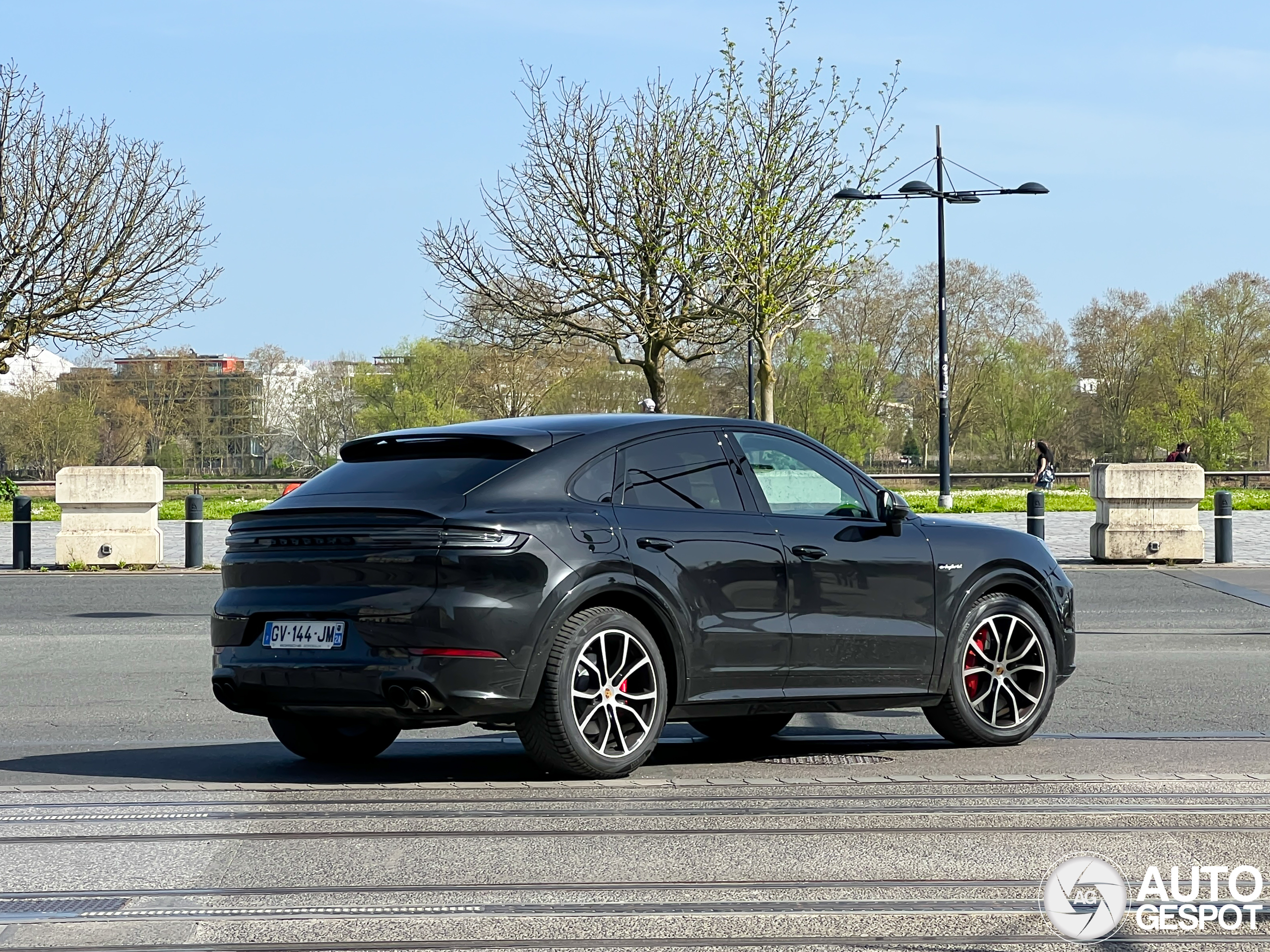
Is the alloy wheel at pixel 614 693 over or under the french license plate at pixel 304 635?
under

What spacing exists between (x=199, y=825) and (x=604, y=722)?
1751mm

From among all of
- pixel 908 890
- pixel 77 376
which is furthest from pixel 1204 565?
pixel 77 376

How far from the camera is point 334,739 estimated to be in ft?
25.0

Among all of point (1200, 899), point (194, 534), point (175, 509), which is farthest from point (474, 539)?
point (175, 509)

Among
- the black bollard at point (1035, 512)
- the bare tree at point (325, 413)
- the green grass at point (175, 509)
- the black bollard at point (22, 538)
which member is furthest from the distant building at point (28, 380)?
the black bollard at point (1035, 512)

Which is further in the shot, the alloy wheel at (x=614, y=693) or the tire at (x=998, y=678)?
the tire at (x=998, y=678)

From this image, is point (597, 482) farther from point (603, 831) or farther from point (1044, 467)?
point (1044, 467)

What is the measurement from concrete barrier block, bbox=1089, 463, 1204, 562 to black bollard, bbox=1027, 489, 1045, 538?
806mm

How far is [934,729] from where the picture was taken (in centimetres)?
859

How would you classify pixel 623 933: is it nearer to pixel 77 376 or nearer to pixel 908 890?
pixel 908 890

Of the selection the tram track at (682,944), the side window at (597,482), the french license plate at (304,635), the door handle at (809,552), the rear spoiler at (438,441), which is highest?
the rear spoiler at (438,441)

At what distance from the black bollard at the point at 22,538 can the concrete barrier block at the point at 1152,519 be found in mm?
14391

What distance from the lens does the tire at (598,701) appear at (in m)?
6.69

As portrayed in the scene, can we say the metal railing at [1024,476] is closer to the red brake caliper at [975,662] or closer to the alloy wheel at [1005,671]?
the alloy wheel at [1005,671]
